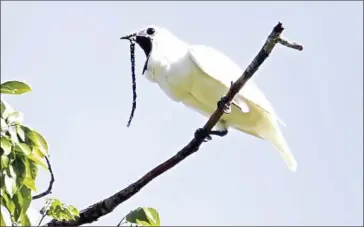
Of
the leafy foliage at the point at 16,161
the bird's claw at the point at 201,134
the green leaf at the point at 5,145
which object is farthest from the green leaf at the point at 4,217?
the bird's claw at the point at 201,134

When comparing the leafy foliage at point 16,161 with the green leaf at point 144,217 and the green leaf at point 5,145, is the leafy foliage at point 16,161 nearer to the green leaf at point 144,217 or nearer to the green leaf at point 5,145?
the green leaf at point 5,145

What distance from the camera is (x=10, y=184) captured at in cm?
174

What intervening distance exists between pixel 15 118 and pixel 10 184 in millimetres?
159

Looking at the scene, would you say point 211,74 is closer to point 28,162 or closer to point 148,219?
point 148,219

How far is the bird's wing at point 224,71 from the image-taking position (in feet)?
15.1

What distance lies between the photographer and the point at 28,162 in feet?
6.15

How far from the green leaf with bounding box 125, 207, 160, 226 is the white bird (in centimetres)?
209

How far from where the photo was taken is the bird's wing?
4590 millimetres

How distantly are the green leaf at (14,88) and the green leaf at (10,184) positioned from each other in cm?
22

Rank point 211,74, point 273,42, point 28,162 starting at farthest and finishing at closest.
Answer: point 211,74 → point 273,42 → point 28,162

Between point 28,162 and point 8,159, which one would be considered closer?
point 8,159

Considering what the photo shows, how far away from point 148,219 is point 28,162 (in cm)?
46

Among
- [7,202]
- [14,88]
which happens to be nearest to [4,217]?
[7,202]

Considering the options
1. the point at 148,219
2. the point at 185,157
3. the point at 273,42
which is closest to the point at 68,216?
the point at 148,219
